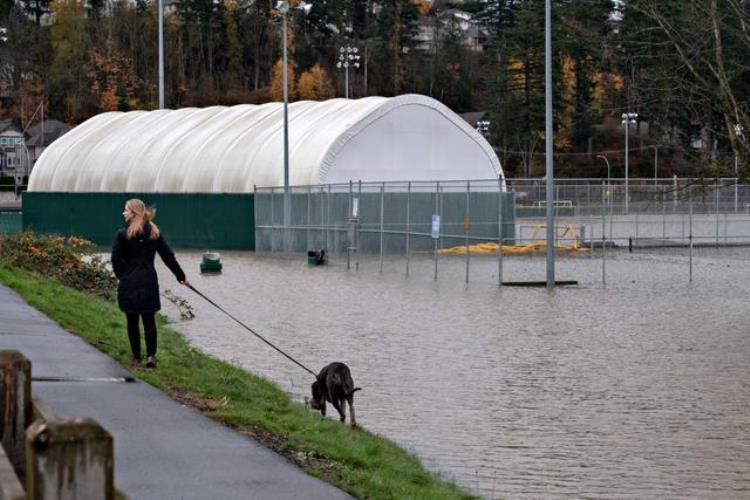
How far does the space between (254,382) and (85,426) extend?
34.8 feet

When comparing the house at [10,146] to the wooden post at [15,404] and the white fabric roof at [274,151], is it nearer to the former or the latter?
the white fabric roof at [274,151]

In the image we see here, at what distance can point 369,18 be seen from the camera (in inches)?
4786

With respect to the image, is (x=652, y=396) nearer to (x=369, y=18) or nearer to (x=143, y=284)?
(x=143, y=284)

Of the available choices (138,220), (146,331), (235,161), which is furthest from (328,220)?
(138,220)

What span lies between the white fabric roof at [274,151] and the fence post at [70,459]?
42.7 meters

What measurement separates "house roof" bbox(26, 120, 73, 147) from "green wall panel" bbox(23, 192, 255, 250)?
1911 inches

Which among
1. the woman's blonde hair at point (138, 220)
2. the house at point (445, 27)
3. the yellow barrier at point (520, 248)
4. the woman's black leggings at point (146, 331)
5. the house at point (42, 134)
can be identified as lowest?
the yellow barrier at point (520, 248)

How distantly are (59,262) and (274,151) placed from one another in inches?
856

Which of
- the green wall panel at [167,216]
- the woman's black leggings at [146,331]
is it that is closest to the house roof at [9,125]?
the green wall panel at [167,216]

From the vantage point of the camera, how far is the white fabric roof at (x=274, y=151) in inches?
1900

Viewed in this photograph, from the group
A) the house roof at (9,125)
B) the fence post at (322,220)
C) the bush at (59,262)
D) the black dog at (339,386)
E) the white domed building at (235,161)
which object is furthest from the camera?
the house roof at (9,125)

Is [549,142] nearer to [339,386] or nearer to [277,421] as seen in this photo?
[339,386]

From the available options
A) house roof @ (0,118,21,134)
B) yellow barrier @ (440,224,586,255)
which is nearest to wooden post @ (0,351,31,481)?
yellow barrier @ (440,224,586,255)

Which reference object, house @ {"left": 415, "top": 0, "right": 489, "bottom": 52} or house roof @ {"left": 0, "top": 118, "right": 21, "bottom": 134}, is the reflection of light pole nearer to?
house roof @ {"left": 0, "top": 118, "right": 21, "bottom": 134}
